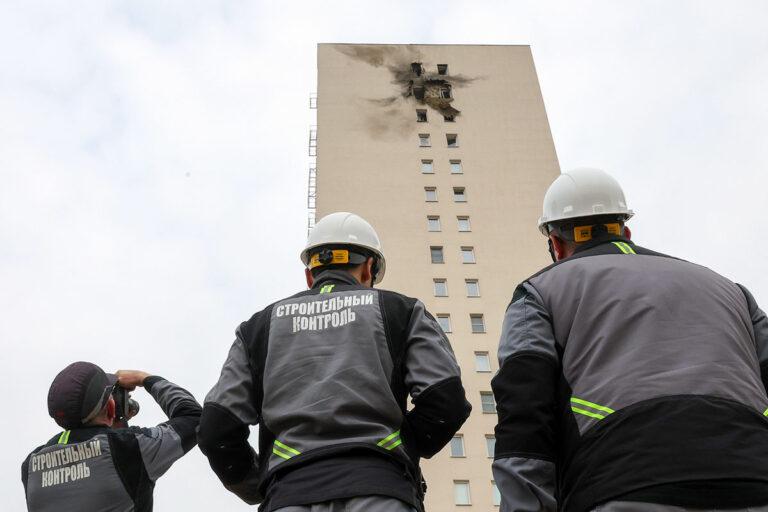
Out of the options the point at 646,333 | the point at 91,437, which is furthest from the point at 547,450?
the point at 91,437

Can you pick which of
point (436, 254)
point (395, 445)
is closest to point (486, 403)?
point (436, 254)

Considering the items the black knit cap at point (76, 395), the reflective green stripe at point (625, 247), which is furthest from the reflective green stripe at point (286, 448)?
the reflective green stripe at point (625, 247)

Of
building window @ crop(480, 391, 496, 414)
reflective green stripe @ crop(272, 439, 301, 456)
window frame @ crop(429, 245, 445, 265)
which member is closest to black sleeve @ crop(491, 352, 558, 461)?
reflective green stripe @ crop(272, 439, 301, 456)

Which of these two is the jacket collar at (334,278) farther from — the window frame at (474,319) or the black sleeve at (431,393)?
the window frame at (474,319)

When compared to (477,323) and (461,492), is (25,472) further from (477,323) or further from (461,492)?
(477,323)

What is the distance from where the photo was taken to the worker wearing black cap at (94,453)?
3352 millimetres

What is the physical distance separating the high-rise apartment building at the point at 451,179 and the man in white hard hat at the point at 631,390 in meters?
26.8

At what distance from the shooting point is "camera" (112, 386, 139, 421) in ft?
12.4

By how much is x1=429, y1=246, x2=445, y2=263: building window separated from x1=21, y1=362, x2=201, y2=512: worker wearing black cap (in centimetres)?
3216

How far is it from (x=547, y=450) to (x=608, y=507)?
0.28 m

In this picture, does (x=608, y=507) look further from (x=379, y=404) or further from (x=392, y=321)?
(x=392, y=321)

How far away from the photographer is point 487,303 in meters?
33.8

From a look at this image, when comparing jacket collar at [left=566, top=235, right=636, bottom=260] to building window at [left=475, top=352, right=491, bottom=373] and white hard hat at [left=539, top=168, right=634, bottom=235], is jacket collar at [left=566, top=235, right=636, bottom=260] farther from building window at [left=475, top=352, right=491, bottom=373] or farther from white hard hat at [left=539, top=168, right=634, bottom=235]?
building window at [left=475, top=352, right=491, bottom=373]

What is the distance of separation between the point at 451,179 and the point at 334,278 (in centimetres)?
3636
